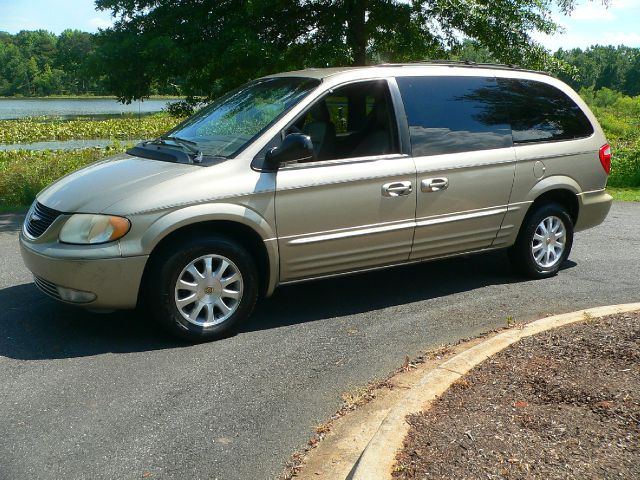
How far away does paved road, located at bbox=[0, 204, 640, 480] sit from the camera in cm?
395

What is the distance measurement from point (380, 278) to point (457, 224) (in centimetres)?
121

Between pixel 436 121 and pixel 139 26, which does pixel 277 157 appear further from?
pixel 139 26

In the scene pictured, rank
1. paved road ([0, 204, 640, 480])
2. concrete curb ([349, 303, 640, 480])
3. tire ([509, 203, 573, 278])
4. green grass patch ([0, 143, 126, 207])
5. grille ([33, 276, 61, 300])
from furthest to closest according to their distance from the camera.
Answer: green grass patch ([0, 143, 126, 207]), tire ([509, 203, 573, 278]), grille ([33, 276, 61, 300]), paved road ([0, 204, 640, 480]), concrete curb ([349, 303, 640, 480])

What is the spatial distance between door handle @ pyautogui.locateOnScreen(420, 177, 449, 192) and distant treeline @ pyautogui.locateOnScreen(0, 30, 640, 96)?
7205 millimetres

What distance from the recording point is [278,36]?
42.7 ft

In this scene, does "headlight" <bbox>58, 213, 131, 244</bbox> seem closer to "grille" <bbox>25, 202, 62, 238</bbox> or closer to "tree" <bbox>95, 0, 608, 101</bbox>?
"grille" <bbox>25, 202, 62, 238</bbox>

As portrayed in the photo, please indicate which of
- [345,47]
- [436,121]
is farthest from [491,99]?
[345,47]

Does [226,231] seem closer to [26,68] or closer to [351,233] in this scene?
[351,233]

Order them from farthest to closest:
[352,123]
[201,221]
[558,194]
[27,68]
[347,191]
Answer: [27,68]
[558,194]
[352,123]
[347,191]
[201,221]

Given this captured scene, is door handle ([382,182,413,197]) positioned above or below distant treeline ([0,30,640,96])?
below

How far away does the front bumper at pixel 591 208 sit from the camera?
7.48 metres

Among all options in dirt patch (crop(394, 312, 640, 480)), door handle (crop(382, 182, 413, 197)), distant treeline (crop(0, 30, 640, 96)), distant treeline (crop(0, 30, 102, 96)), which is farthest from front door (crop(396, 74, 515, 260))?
distant treeline (crop(0, 30, 102, 96))

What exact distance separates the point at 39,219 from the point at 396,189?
8.96 ft

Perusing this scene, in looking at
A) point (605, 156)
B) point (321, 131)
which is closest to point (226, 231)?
point (321, 131)
